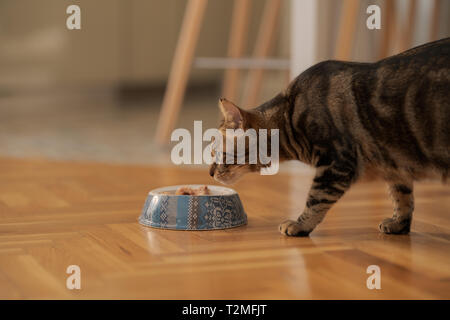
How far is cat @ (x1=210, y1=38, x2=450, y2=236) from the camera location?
140cm

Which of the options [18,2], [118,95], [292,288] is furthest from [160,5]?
[292,288]

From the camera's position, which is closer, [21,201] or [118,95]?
[21,201]

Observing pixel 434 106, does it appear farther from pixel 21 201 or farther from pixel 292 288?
pixel 21 201

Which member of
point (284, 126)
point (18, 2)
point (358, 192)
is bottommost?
point (358, 192)

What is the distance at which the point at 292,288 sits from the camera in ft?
3.77

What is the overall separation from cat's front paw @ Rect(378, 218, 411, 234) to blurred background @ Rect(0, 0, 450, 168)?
39.1 inches

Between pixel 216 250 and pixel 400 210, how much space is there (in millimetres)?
444

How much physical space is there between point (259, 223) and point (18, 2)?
255 cm

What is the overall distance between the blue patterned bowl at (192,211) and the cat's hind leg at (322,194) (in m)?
0.14

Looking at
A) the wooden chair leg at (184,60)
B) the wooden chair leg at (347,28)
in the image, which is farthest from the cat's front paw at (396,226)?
the wooden chair leg at (184,60)

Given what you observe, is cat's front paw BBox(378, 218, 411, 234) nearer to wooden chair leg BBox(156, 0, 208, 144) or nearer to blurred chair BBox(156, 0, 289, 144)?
blurred chair BBox(156, 0, 289, 144)

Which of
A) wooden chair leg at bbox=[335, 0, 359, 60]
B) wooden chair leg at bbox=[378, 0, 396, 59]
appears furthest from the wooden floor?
wooden chair leg at bbox=[378, 0, 396, 59]

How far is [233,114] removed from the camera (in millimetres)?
1524

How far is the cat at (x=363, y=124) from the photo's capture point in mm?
1396
